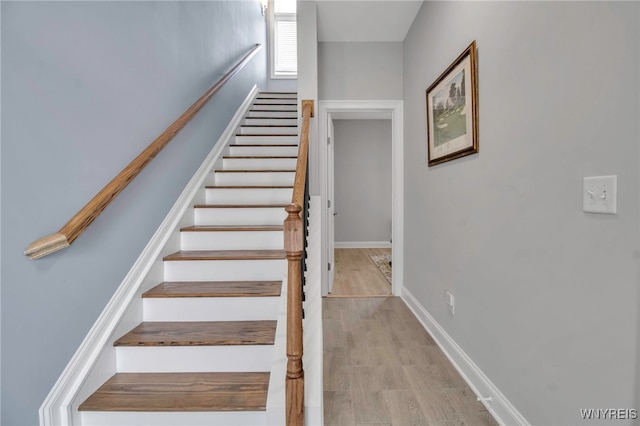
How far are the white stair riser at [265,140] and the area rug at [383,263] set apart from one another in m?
2.17

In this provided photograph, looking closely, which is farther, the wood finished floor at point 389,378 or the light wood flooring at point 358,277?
the light wood flooring at point 358,277

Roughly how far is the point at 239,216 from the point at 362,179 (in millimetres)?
4107

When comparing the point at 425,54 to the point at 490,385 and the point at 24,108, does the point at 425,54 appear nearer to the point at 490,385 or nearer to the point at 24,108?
the point at 490,385

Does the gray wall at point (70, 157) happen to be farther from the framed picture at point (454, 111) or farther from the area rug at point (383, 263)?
the area rug at point (383, 263)

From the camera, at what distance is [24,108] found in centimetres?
118

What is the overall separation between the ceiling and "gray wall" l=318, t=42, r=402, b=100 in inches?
3.5

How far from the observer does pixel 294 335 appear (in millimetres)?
1160

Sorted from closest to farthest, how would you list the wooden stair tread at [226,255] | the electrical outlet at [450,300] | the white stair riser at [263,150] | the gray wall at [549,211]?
the gray wall at [549,211], the wooden stair tread at [226,255], the electrical outlet at [450,300], the white stair riser at [263,150]

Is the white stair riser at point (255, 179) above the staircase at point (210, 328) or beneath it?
above

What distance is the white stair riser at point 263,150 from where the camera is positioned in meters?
3.31

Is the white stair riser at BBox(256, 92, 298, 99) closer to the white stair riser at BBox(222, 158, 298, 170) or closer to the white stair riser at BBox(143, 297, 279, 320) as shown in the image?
the white stair riser at BBox(222, 158, 298, 170)

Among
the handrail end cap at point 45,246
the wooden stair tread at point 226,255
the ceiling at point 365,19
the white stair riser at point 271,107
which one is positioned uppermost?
the ceiling at point 365,19

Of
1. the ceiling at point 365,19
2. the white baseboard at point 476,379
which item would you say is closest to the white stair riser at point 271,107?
the ceiling at point 365,19

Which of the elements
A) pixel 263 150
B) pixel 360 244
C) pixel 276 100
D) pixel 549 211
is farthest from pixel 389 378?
pixel 360 244
